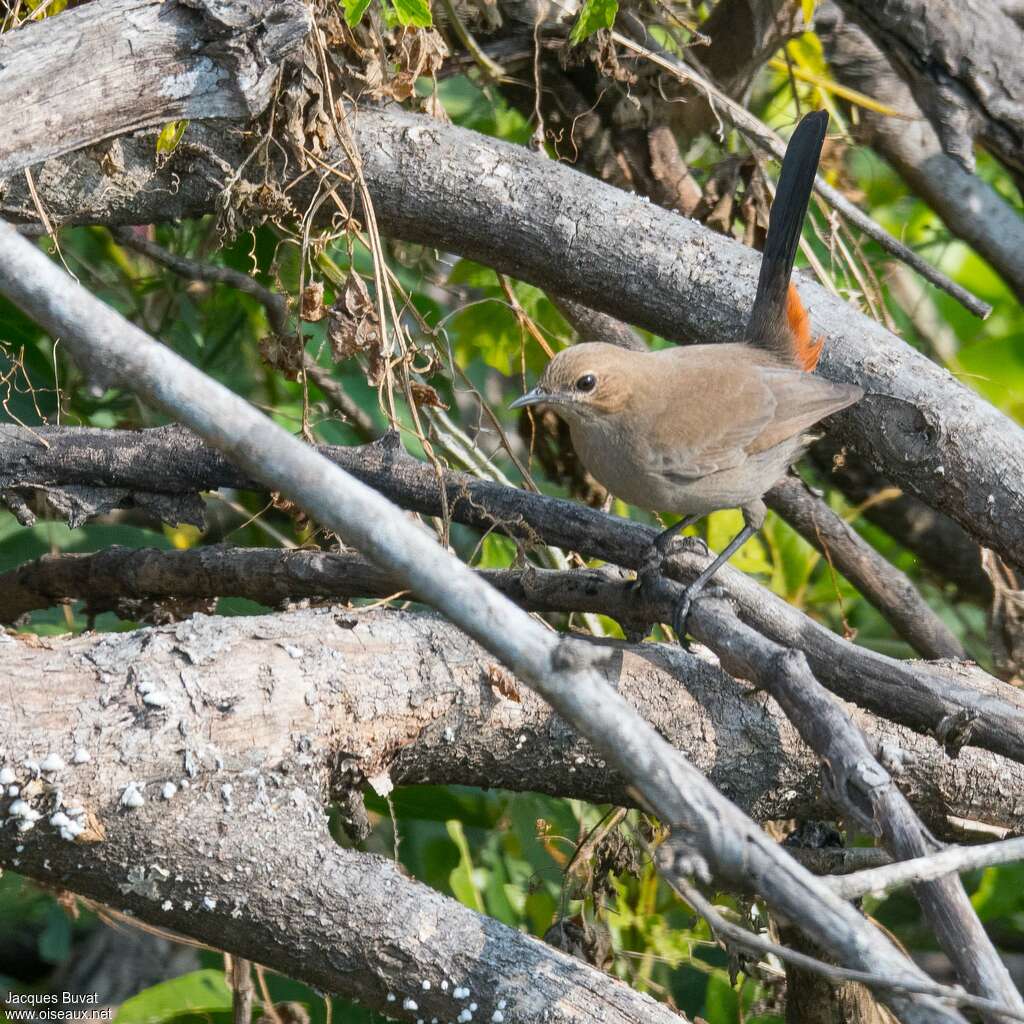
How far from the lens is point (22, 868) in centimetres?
223

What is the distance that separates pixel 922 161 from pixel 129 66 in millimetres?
3397

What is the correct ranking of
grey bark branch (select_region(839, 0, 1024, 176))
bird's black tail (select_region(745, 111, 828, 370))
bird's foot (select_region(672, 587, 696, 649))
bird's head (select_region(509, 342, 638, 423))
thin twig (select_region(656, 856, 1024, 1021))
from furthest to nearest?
grey bark branch (select_region(839, 0, 1024, 176)), bird's head (select_region(509, 342, 638, 423)), bird's black tail (select_region(745, 111, 828, 370)), bird's foot (select_region(672, 587, 696, 649)), thin twig (select_region(656, 856, 1024, 1021))

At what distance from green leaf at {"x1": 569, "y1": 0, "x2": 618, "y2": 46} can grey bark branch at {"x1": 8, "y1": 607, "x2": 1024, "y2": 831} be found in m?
1.73

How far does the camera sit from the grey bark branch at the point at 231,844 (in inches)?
85.6

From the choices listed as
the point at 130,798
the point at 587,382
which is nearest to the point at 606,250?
the point at 587,382

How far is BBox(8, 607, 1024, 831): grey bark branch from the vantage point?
2307 mm

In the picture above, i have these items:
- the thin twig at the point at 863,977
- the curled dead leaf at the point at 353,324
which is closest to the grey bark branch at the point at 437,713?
the thin twig at the point at 863,977

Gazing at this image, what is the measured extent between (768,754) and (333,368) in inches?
96.0

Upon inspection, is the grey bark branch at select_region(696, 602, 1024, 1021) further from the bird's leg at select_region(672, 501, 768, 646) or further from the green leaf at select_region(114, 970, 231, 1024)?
the green leaf at select_region(114, 970, 231, 1024)

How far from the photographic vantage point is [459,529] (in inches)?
193

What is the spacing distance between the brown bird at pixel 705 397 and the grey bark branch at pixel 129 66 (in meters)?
1.20

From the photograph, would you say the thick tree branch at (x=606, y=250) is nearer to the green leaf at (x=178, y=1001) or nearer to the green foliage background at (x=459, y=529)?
the green foliage background at (x=459, y=529)

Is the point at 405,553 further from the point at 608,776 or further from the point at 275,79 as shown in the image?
the point at 275,79

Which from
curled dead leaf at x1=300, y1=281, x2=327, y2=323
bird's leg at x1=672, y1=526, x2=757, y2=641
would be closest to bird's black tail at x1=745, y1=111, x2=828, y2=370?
bird's leg at x1=672, y1=526, x2=757, y2=641
